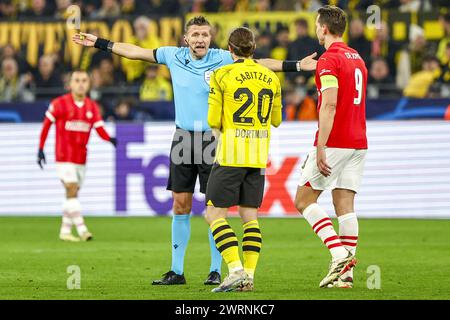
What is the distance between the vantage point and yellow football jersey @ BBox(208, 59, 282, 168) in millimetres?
9516

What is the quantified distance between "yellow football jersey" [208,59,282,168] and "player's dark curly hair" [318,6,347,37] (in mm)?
688

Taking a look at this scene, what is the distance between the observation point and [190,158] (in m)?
10.6

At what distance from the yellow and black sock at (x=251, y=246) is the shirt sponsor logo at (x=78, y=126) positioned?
22.5 ft

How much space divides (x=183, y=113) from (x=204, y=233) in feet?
19.0

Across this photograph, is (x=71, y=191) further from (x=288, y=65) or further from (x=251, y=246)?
(x=251, y=246)

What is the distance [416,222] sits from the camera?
58.1 feet

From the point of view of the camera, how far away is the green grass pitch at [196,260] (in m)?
9.61

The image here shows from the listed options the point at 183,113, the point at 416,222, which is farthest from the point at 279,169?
the point at 183,113

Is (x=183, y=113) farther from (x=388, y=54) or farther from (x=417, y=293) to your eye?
(x=388, y=54)

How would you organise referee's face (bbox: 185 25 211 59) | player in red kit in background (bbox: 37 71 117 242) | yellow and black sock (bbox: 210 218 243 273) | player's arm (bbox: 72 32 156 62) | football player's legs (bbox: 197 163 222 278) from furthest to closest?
player in red kit in background (bbox: 37 71 117 242) < player's arm (bbox: 72 32 156 62) < football player's legs (bbox: 197 163 222 278) < referee's face (bbox: 185 25 211 59) < yellow and black sock (bbox: 210 218 243 273)

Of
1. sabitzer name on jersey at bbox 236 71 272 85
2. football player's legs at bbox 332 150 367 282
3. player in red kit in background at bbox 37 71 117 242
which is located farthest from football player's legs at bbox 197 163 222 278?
player in red kit in background at bbox 37 71 117 242

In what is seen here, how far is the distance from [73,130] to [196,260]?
4047mm

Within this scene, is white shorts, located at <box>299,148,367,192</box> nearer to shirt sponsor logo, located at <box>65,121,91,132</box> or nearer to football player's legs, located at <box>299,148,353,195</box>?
football player's legs, located at <box>299,148,353,195</box>

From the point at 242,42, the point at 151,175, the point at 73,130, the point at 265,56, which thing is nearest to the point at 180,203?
the point at 242,42
